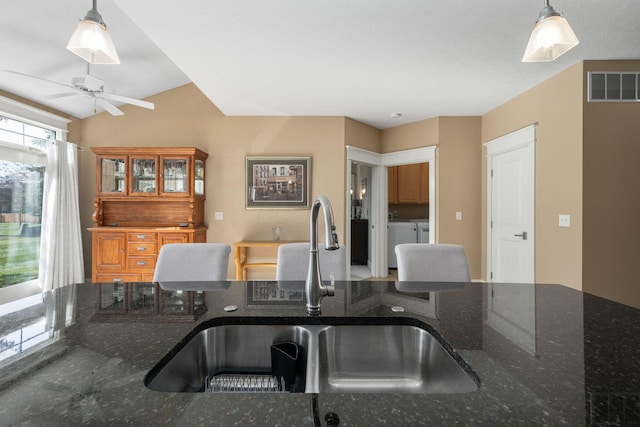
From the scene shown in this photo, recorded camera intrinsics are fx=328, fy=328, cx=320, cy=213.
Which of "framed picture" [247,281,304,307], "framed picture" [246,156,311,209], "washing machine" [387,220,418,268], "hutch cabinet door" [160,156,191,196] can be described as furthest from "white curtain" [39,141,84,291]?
"washing machine" [387,220,418,268]

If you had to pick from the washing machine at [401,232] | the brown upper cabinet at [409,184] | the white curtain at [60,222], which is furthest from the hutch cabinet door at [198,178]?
the brown upper cabinet at [409,184]

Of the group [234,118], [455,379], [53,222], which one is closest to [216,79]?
[234,118]

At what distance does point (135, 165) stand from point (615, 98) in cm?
504

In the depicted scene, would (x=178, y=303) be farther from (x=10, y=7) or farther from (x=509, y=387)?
(x=10, y=7)

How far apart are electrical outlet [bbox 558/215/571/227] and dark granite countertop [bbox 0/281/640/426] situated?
7.19 feet

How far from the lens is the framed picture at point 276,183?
14.4 ft

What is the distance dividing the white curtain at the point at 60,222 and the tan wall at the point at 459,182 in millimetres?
4697

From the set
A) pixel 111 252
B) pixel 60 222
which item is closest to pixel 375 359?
pixel 111 252

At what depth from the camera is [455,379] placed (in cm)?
74

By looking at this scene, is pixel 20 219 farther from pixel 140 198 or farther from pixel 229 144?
pixel 229 144

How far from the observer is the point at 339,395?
21.1 inches

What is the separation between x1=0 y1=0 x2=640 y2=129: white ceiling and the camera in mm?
2170

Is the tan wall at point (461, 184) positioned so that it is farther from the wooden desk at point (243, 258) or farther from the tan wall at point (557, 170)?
the wooden desk at point (243, 258)

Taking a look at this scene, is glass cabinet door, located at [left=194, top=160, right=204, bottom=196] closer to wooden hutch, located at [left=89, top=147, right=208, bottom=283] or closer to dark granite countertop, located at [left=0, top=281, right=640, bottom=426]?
wooden hutch, located at [left=89, top=147, right=208, bottom=283]
